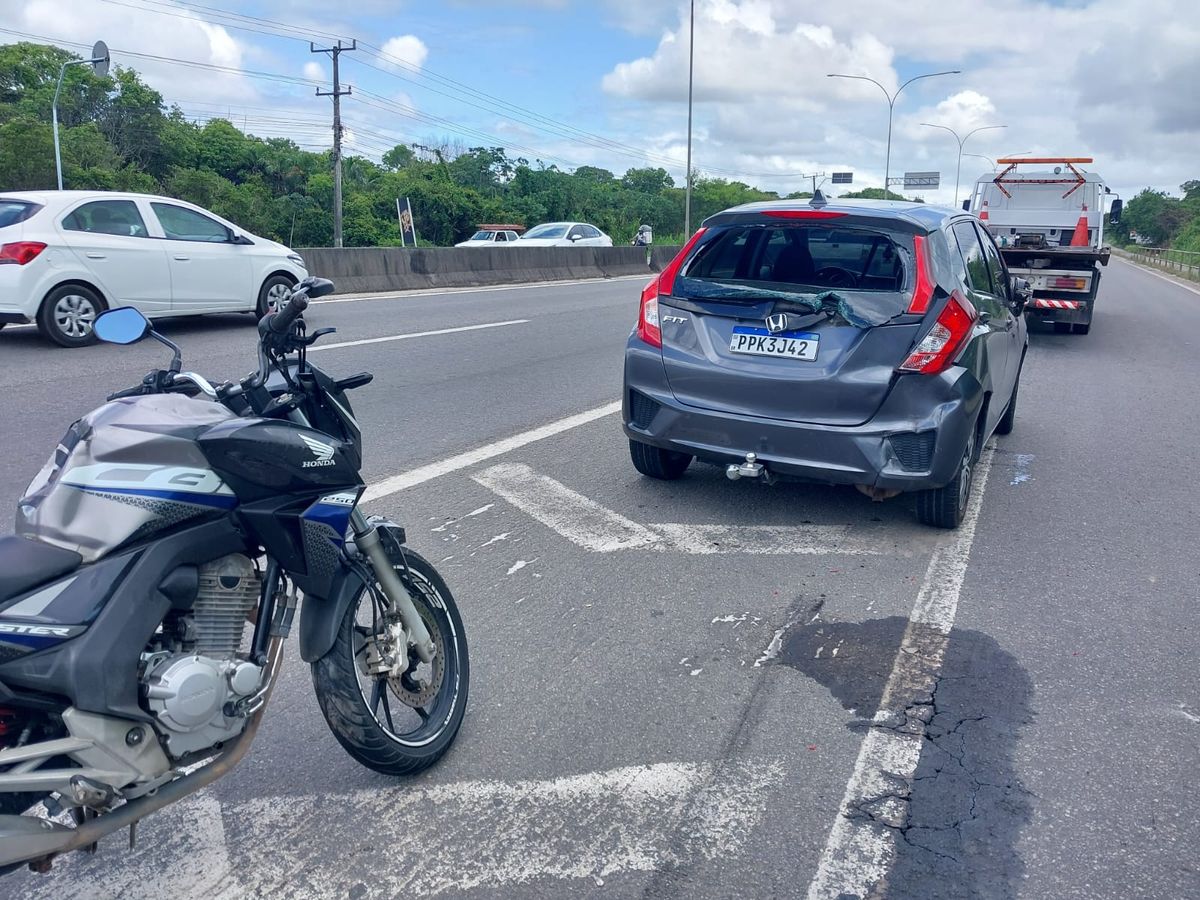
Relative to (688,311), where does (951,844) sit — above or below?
below

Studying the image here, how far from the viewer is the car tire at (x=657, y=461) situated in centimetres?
625

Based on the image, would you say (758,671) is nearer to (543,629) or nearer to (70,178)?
(543,629)

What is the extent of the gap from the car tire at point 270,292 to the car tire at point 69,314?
7.01 feet

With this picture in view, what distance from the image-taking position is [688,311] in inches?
225

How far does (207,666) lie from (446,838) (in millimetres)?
850

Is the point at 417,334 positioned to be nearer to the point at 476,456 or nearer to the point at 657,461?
the point at 476,456

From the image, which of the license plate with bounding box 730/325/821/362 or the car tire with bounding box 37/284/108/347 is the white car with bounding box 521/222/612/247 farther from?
the license plate with bounding box 730/325/821/362

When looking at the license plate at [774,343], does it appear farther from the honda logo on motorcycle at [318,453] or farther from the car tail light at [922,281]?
the honda logo on motorcycle at [318,453]

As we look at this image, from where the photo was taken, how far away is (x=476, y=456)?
6793 millimetres

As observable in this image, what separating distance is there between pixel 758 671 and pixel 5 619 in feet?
8.38

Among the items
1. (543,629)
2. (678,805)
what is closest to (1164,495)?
(543,629)

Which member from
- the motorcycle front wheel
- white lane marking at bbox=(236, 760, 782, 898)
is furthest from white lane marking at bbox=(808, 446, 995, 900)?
the motorcycle front wheel

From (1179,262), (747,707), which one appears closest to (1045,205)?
(747,707)

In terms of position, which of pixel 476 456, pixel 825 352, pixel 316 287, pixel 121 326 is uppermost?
pixel 316 287
